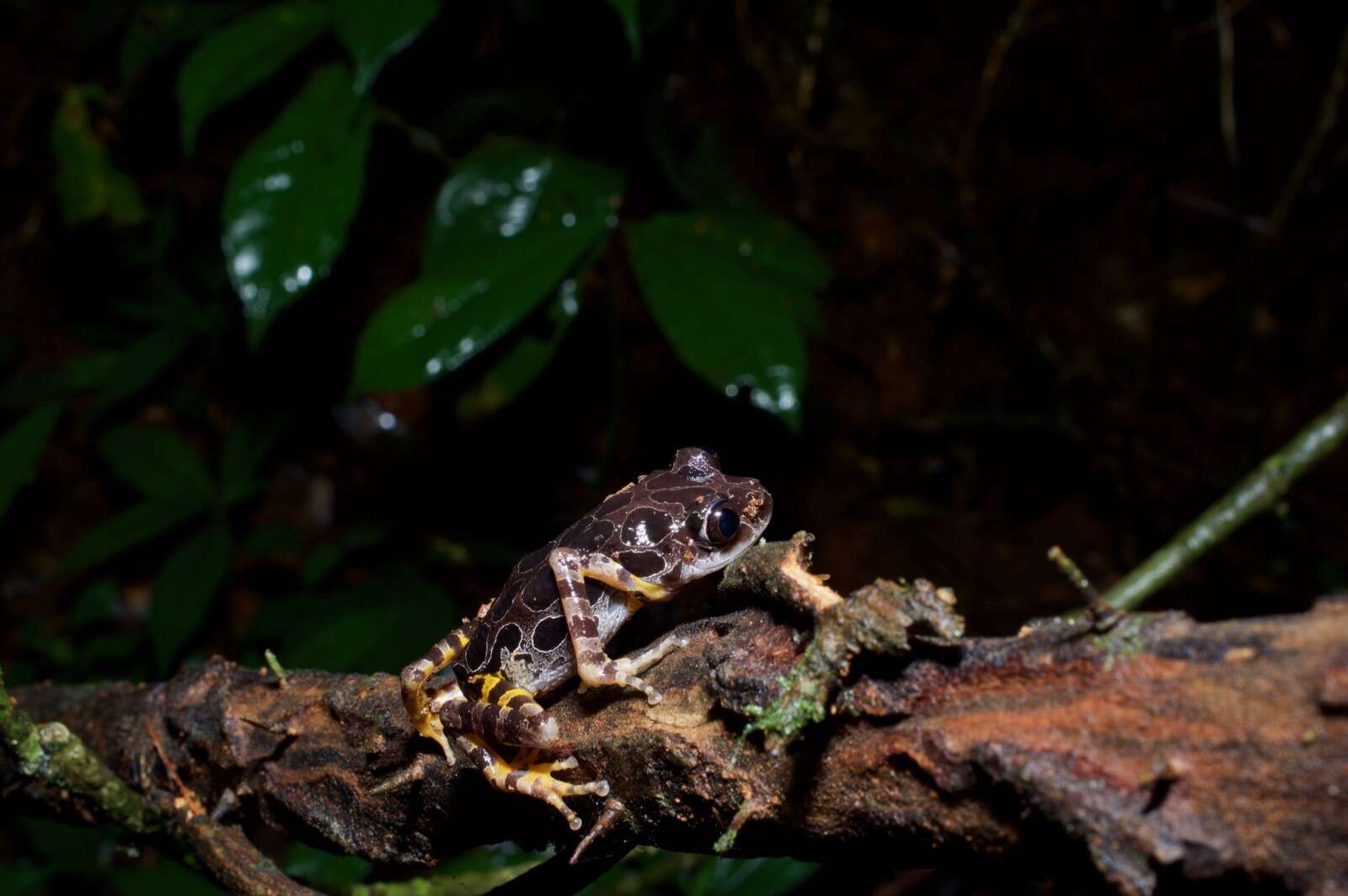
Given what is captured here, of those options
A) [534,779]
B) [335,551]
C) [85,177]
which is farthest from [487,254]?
[85,177]

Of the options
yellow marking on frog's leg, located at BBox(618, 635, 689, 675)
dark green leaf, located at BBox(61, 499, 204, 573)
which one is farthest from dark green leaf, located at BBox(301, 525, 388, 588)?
yellow marking on frog's leg, located at BBox(618, 635, 689, 675)

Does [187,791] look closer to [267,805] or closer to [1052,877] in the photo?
[267,805]

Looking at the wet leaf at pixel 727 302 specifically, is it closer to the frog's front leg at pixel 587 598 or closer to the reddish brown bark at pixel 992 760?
the frog's front leg at pixel 587 598

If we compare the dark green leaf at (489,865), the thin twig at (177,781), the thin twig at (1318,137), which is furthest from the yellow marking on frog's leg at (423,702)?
the thin twig at (1318,137)

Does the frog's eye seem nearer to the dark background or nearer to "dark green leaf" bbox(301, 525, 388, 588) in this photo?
the dark background

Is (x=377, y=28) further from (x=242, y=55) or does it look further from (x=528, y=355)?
(x=528, y=355)

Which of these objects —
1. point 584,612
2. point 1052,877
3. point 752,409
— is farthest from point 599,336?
point 1052,877
